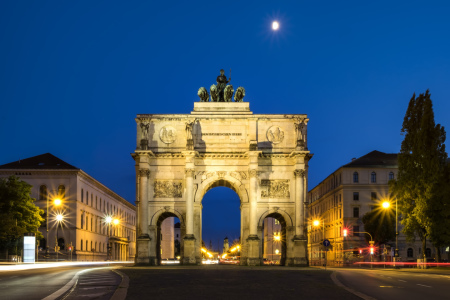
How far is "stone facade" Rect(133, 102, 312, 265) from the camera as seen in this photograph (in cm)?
5806

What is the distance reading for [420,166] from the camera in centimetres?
5688

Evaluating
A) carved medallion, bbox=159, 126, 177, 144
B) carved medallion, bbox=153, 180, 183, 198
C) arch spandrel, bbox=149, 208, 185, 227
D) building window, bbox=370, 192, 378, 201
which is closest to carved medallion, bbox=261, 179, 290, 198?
carved medallion, bbox=153, 180, 183, 198

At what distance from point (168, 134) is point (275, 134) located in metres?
10.0

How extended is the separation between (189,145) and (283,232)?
13.1m

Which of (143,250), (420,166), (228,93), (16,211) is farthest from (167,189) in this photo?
(420,166)

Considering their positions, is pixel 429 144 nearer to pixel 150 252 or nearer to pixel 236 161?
pixel 236 161

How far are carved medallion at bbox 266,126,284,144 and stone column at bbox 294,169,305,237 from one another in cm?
366

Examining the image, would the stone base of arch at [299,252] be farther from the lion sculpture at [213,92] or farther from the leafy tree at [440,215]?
the lion sculpture at [213,92]

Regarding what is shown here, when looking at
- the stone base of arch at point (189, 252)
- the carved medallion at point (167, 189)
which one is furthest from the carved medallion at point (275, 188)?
the stone base of arch at point (189, 252)

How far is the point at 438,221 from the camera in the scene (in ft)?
181

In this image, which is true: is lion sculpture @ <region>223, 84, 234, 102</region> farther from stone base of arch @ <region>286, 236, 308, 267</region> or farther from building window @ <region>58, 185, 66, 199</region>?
building window @ <region>58, 185, 66, 199</region>

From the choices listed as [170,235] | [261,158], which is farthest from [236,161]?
[170,235]

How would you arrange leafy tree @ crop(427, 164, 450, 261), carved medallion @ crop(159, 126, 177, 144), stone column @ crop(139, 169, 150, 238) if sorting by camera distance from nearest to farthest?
leafy tree @ crop(427, 164, 450, 261), stone column @ crop(139, 169, 150, 238), carved medallion @ crop(159, 126, 177, 144)

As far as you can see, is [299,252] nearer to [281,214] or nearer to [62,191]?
[281,214]
